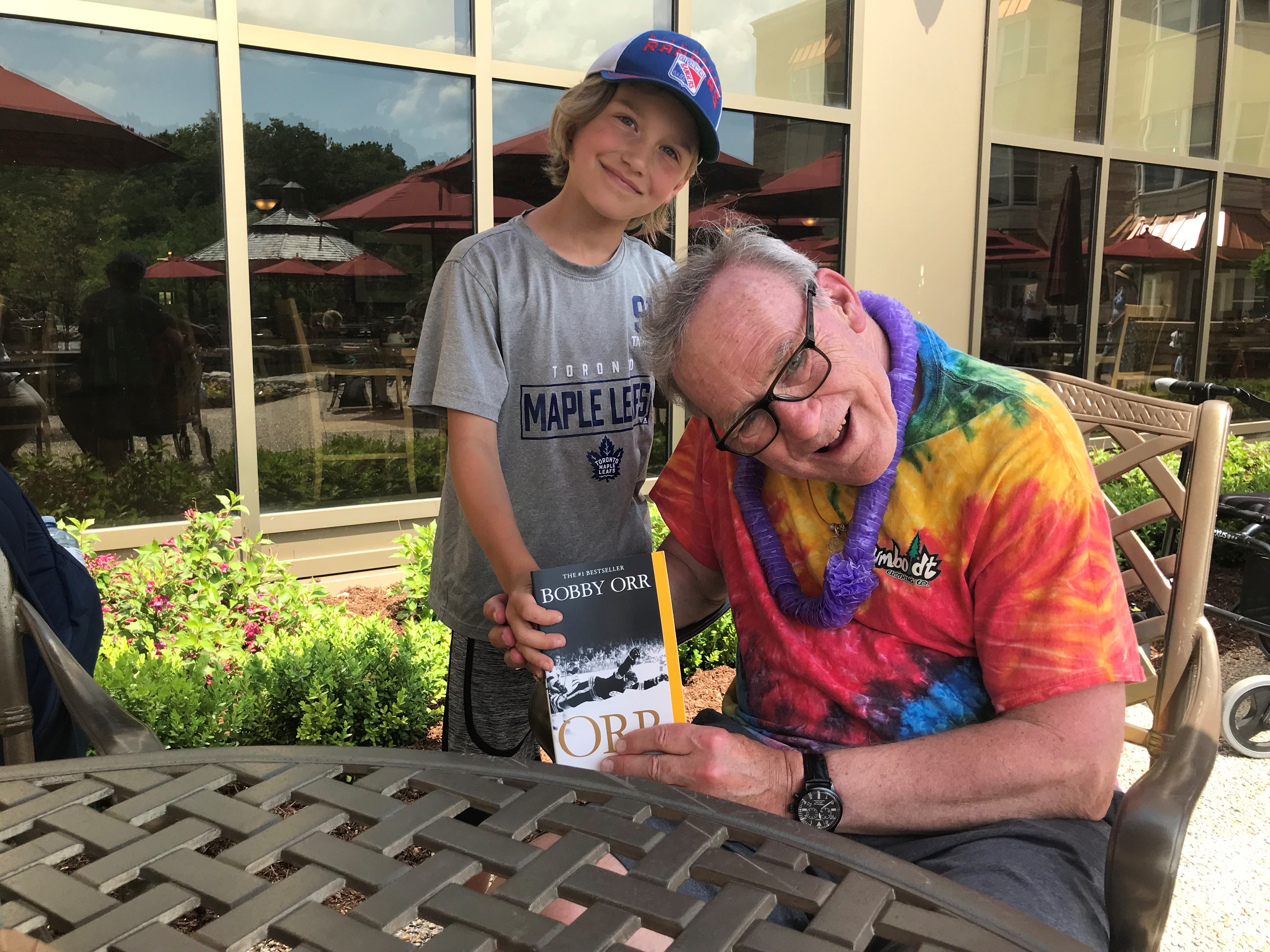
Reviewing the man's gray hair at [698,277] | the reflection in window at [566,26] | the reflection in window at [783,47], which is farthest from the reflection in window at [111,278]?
the man's gray hair at [698,277]

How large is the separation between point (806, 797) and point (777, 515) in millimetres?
511

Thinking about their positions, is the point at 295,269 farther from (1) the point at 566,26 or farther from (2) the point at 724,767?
(2) the point at 724,767

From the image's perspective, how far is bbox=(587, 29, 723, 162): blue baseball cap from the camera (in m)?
1.80

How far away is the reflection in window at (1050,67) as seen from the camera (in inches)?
268

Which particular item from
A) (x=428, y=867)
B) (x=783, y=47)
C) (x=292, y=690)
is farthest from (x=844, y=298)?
(x=783, y=47)

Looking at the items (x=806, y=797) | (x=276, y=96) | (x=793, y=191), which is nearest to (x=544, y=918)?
(x=806, y=797)

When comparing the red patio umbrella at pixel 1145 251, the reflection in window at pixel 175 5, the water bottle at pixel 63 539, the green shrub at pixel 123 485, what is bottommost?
the green shrub at pixel 123 485

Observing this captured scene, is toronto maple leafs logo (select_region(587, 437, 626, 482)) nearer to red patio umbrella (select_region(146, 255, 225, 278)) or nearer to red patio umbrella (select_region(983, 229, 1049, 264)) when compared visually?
red patio umbrella (select_region(146, 255, 225, 278))

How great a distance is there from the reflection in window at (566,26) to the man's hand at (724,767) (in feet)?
15.3

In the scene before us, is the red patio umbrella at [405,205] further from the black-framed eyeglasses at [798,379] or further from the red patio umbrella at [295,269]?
the black-framed eyeglasses at [798,379]

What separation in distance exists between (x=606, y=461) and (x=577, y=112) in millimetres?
738

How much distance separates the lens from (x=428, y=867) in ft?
3.18

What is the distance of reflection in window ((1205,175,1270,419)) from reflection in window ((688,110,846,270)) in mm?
4488

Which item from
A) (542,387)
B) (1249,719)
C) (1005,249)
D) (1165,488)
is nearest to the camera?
(1165,488)
